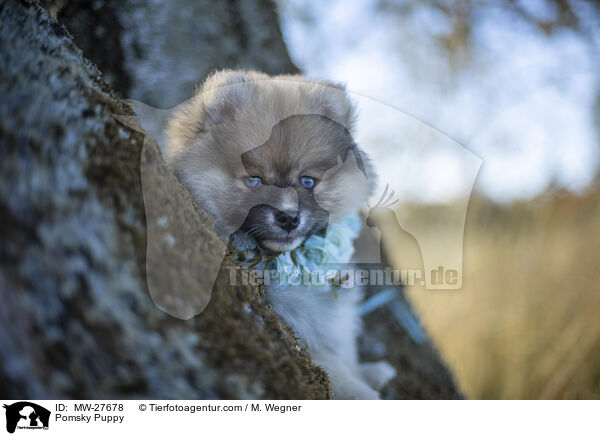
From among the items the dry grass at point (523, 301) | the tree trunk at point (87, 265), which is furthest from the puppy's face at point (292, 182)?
the dry grass at point (523, 301)

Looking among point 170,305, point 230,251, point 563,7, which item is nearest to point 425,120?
point 230,251

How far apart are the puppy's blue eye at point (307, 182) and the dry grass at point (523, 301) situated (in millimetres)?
933

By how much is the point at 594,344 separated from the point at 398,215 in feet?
3.62

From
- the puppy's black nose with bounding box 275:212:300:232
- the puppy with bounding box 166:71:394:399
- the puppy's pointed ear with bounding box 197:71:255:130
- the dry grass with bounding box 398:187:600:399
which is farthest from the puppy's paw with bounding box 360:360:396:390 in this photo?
the puppy's pointed ear with bounding box 197:71:255:130

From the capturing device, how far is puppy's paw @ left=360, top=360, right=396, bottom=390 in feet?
4.79

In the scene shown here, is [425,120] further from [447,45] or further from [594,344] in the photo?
[594,344]

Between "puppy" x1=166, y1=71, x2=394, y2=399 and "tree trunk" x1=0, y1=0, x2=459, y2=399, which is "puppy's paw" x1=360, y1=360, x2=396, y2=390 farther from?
"tree trunk" x1=0, y1=0, x2=459, y2=399

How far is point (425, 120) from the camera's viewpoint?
147 cm

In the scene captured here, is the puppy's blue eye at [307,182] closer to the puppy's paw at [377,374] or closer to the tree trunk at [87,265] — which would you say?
the tree trunk at [87,265]

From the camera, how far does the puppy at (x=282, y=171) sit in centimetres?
110

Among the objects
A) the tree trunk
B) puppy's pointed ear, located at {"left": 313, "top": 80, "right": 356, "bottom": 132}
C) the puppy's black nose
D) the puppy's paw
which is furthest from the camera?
the puppy's paw

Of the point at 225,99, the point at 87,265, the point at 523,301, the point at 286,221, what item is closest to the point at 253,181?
the point at 286,221

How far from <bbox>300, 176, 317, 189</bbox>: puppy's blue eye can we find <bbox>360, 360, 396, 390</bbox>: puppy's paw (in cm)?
77
